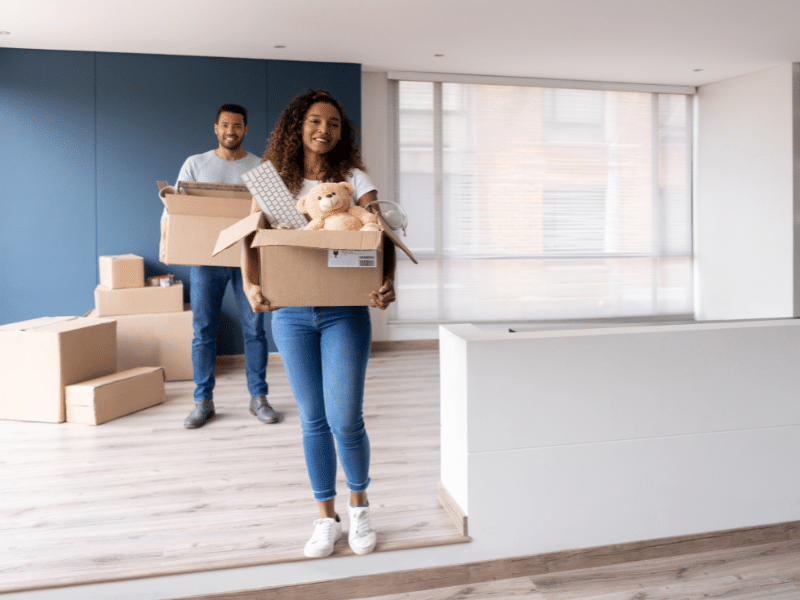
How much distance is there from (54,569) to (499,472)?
1214 mm

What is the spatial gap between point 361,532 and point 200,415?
1.50 m

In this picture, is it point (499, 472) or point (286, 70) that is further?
point (286, 70)

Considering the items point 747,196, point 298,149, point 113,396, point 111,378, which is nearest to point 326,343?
point 298,149

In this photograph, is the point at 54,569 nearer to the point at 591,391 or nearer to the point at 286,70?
the point at 591,391

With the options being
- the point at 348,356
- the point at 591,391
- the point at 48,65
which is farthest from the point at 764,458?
the point at 48,65

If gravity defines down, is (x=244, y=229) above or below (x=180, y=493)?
above

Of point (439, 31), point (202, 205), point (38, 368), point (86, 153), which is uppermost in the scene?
point (439, 31)

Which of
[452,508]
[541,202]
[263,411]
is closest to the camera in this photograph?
[452,508]

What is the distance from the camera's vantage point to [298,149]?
1.69 m

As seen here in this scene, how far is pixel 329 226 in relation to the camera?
1508mm

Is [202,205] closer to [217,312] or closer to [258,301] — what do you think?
[217,312]

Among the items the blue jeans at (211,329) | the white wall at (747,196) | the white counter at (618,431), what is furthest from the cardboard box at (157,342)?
the white wall at (747,196)

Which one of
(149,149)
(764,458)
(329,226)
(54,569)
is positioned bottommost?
(54,569)

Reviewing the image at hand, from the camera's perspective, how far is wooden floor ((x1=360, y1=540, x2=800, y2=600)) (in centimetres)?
160
